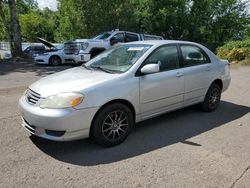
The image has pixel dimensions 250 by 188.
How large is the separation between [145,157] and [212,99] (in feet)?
9.47

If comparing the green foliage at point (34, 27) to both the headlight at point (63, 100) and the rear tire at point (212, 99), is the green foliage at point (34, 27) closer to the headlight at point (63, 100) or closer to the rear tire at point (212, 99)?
the rear tire at point (212, 99)

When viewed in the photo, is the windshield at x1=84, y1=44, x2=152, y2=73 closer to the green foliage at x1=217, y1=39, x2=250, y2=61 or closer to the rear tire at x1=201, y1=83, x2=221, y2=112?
the rear tire at x1=201, y1=83, x2=221, y2=112

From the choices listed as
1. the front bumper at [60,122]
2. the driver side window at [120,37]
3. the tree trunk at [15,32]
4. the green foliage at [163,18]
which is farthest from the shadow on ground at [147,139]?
the green foliage at [163,18]

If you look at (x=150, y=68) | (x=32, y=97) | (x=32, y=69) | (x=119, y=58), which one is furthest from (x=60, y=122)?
(x=32, y=69)

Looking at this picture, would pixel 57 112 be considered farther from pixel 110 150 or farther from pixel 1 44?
pixel 1 44

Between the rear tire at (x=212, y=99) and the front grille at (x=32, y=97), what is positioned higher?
the front grille at (x=32, y=97)

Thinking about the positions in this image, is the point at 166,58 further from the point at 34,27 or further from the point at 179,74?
the point at 34,27

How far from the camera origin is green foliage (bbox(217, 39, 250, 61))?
1686 centimetres

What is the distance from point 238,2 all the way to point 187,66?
2834 cm

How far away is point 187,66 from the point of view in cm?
602

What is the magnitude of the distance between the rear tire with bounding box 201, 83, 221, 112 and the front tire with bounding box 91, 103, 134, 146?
7.31ft

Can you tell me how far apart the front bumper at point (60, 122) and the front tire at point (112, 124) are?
13 centimetres

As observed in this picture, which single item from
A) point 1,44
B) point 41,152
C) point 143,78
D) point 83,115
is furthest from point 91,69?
point 1,44

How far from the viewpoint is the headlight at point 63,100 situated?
4.28 metres
